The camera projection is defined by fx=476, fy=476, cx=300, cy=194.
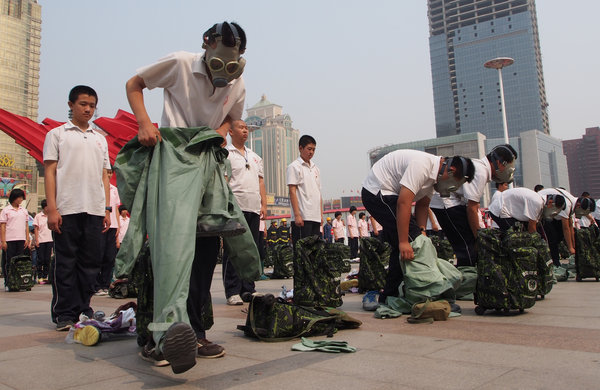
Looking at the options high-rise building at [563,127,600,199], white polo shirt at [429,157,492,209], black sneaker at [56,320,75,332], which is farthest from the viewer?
high-rise building at [563,127,600,199]

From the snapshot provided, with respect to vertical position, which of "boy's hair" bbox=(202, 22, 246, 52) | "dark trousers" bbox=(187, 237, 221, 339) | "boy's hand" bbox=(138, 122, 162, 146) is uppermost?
"boy's hair" bbox=(202, 22, 246, 52)

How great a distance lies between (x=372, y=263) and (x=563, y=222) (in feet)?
13.5

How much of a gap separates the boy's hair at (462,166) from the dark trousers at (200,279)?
2.60 meters

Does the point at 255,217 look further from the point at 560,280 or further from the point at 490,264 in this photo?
the point at 560,280

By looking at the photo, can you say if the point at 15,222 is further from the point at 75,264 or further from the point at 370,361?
the point at 370,361

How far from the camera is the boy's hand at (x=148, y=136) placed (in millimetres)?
2746

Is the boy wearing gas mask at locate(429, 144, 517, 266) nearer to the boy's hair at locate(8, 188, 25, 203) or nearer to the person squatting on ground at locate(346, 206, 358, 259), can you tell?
the boy's hair at locate(8, 188, 25, 203)

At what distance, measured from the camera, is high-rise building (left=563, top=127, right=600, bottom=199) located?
17275 centimetres

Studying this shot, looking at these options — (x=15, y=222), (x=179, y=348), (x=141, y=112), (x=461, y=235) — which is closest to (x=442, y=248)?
(x=461, y=235)

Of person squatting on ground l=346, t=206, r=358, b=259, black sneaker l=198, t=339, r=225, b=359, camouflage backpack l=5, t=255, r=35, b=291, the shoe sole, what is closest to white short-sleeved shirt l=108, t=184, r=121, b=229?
camouflage backpack l=5, t=255, r=35, b=291

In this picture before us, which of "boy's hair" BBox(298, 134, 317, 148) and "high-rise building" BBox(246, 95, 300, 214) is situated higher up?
"high-rise building" BBox(246, 95, 300, 214)

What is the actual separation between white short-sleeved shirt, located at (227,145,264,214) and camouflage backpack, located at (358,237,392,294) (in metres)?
1.52

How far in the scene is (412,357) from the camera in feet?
8.62

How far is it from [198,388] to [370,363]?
902 mm
